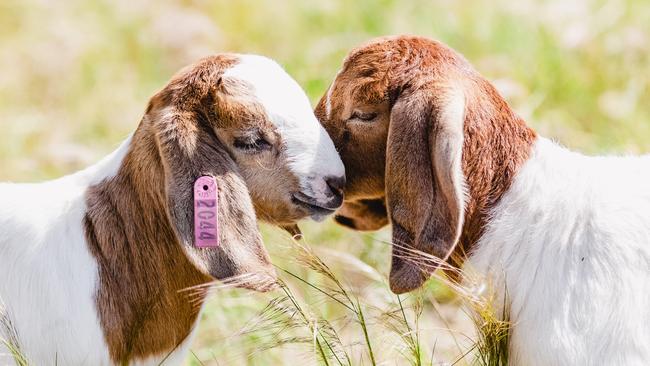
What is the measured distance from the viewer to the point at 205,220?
3826 mm

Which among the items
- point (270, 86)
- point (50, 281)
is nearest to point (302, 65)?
point (270, 86)

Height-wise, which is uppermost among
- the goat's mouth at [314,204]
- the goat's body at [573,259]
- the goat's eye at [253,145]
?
the goat's eye at [253,145]

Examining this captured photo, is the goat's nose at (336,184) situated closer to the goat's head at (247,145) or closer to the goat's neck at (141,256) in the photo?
the goat's head at (247,145)

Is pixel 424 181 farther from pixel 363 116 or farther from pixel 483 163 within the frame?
pixel 363 116

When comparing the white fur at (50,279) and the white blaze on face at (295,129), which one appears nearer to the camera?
the white fur at (50,279)

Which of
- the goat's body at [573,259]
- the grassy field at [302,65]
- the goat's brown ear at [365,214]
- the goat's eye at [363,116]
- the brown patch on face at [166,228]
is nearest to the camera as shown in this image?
the goat's body at [573,259]

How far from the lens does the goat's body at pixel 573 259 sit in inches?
148

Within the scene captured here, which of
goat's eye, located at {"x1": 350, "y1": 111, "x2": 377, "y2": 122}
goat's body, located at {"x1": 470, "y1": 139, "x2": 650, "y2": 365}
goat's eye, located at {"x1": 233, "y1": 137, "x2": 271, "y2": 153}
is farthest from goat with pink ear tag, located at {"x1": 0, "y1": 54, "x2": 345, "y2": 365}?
goat's body, located at {"x1": 470, "y1": 139, "x2": 650, "y2": 365}

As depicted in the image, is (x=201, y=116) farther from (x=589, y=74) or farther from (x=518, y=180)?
(x=589, y=74)

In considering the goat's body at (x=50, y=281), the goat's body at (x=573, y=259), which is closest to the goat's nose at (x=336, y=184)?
Answer: the goat's body at (x=573, y=259)

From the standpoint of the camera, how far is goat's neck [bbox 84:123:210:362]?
4023mm

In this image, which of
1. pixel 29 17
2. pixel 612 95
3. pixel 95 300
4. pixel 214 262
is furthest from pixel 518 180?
pixel 29 17

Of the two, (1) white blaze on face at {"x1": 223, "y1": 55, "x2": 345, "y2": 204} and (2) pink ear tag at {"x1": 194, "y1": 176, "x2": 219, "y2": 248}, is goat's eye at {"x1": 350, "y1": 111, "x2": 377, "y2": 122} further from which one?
(2) pink ear tag at {"x1": 194, "y1": 176, "x2": 219, "y2": 248}

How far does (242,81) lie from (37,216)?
0.89 metres
